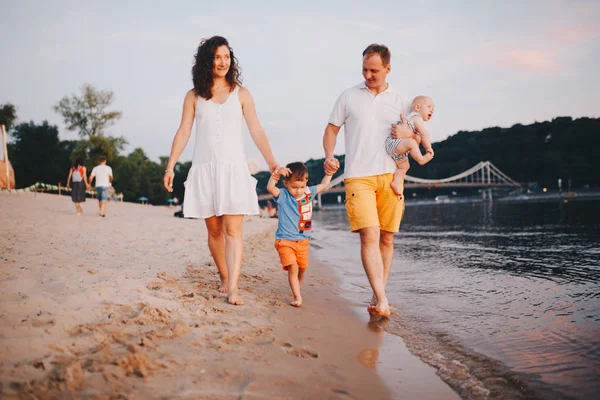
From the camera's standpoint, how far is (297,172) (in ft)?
11.1

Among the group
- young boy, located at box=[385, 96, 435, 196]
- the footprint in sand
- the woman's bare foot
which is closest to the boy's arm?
young boy, located at box=[385, 96, 435, 196]

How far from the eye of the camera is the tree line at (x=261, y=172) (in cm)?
3366

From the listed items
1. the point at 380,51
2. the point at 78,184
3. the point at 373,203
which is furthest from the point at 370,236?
the point at 78,184

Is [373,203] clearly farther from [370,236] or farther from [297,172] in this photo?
[297,172]

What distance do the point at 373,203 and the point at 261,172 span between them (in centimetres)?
3688

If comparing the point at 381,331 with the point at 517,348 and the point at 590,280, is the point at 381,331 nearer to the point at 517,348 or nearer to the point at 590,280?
the point at 517,348

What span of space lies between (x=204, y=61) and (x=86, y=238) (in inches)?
156

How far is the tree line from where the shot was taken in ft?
110

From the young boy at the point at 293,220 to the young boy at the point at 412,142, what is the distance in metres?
0.63

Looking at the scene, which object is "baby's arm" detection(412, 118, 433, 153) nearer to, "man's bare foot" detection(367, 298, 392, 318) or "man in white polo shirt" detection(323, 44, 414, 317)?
"man in white polo shirt" detection(323, 44, 414, 317)

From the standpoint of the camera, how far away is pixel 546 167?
71.6 meters

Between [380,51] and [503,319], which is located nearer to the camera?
[503,319]

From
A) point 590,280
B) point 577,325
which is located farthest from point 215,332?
point 590,280

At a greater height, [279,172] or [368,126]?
[368,126]
